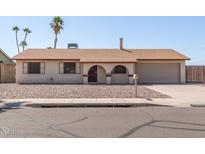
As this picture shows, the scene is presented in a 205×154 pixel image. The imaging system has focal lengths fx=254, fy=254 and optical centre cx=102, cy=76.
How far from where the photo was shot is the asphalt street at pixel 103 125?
6539 millimetres

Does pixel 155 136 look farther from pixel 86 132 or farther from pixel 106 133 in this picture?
pixel 86 132

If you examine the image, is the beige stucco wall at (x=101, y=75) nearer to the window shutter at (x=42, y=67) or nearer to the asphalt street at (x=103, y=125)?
the window shutter at (x=42, y=67)

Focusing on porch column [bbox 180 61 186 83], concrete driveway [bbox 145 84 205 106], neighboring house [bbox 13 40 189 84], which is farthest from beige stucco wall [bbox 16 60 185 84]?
concrete driveway [bbox 145 84 205 106]

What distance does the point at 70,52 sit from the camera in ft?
96.0

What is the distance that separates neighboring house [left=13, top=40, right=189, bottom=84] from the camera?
26.1 meters

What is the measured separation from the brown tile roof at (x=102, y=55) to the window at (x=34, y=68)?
735 millimetres

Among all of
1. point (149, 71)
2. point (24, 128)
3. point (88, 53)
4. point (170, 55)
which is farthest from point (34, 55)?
point (24, 128)

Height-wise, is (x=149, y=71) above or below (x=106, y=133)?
above

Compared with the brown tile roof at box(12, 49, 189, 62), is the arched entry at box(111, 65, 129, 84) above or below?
below

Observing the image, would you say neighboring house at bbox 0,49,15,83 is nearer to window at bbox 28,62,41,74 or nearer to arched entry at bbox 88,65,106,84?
window at bbox 28,62,41,74

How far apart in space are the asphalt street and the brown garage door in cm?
1805
